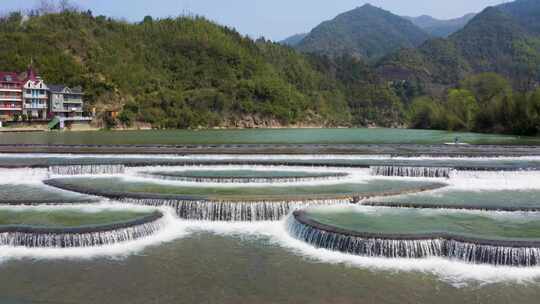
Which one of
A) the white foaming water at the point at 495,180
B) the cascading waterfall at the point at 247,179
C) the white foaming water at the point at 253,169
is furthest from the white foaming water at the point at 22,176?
the white foaming water at the point at 495,180

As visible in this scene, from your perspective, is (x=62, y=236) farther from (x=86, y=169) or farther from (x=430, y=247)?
(x=86, y=169)

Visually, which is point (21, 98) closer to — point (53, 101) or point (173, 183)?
point (53, 101)

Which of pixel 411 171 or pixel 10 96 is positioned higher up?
pixel 10 96

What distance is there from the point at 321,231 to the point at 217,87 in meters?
131

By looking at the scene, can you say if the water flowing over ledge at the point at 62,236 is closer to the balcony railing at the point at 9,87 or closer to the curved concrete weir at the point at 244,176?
the curved concrete weir at the point at 244,176

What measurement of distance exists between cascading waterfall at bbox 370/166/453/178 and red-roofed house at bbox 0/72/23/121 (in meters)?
73.7

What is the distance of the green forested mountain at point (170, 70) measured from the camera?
10850cm

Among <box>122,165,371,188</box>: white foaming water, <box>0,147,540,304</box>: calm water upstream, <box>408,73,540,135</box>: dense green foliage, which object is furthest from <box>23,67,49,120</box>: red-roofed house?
<box>0,147,540,304</box>: calm water upstream

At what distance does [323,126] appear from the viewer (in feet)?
523

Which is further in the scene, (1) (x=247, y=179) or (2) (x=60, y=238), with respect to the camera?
(1) (x=247, y=179)

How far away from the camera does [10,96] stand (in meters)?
85.8

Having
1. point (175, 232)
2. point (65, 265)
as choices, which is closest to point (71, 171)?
point (175, 232)

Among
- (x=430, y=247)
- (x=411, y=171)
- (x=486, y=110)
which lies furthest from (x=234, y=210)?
(x=486, y=110)

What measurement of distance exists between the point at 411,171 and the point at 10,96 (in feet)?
256
